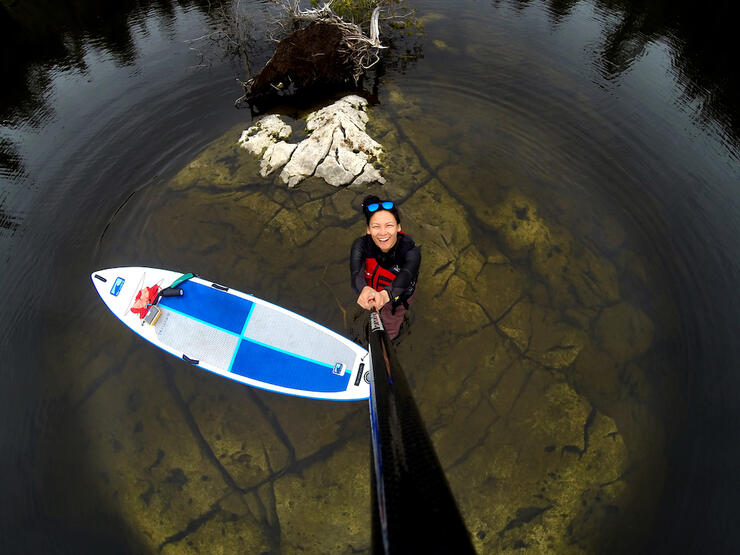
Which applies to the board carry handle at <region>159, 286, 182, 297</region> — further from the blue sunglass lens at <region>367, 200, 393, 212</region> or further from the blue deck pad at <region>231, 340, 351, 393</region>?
the blue sunglass lens at <region>367, 200, 393, 212</region>

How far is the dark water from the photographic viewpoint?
18.2ft

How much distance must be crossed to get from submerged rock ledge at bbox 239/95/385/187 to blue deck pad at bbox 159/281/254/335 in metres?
2.91

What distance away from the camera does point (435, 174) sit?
25.1 ft

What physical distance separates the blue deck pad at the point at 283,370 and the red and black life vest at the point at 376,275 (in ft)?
6.41

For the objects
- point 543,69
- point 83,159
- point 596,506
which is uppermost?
point 543,69

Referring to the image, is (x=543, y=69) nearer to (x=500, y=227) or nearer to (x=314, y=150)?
(x=500, y=227)

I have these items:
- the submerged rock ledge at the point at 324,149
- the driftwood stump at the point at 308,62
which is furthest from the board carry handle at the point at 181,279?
the driftwood stump at the point at 308,62

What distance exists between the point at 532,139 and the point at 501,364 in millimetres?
6055

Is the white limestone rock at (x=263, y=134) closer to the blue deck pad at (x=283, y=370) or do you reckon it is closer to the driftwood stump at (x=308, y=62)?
the driftwood stump at (x=308, y=62)

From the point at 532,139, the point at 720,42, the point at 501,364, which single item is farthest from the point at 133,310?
the point at 720,42

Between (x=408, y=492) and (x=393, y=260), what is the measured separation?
3187 mm

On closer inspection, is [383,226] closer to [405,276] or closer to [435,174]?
[405,276]

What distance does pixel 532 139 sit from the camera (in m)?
8.60

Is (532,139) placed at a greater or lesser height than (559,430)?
greater
